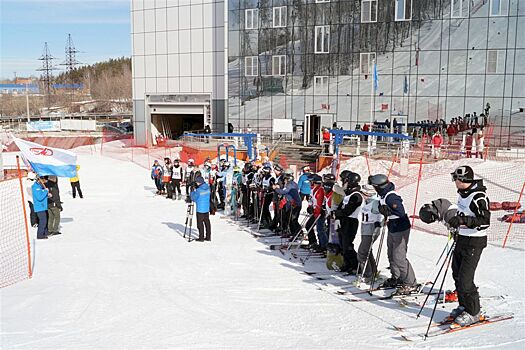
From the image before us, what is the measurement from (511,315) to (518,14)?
25.8 meters

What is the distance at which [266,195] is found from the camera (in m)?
13.3

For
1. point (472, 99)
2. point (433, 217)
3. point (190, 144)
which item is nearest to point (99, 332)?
point (433, 217)

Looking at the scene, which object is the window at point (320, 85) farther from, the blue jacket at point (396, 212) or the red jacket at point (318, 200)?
the blue jacket at point (396, 212)

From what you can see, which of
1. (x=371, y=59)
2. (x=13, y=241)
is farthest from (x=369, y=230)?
(x=371, y=59)

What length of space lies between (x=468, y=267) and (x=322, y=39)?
28.1m

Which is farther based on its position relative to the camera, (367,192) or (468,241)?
(367,192)

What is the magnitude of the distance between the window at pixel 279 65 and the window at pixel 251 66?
1.28 m

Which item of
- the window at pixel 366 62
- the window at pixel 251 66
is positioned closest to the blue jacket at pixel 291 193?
the window at pixel 366 62

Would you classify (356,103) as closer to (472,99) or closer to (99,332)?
(472,99)

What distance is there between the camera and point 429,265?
31.4ft

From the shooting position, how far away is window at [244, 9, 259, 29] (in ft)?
113

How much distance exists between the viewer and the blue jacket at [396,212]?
7559 mm

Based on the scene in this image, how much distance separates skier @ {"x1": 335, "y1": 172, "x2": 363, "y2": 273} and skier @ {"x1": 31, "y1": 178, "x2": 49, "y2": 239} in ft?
24.0

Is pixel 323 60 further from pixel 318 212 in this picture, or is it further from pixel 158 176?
pixel 318 212
